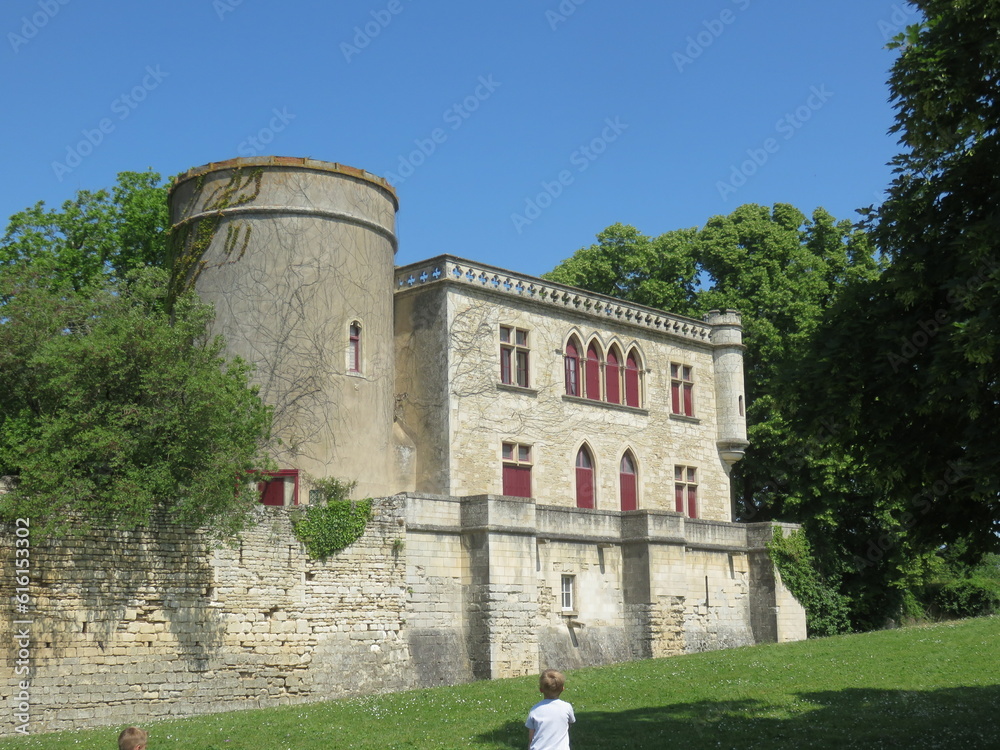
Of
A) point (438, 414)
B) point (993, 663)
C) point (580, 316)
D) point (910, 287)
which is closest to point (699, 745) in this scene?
point (910, 287)

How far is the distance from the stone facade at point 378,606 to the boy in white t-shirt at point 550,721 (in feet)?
39.4

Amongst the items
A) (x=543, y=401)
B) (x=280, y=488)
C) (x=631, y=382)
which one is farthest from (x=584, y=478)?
(x=280, y=488)

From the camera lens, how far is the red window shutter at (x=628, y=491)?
35.5 meters

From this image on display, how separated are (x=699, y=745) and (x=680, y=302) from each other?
29.7 meters

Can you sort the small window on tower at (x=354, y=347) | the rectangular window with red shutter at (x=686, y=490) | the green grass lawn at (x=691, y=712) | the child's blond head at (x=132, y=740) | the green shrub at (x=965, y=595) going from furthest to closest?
the green shrub at (x=965, y=595), the rectangular window with red shutter at (x=686, y=490), the small window on tower at (x=354, y=347), the green grass lawn at (x=691, y=712), the child's blond head at (x=132, y=740)

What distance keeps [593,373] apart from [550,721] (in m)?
25.4

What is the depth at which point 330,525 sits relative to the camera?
24.5m

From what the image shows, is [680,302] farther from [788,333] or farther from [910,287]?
[910,287]

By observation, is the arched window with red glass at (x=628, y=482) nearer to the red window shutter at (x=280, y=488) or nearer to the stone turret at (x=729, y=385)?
the stone turret at (x=729, y=385)

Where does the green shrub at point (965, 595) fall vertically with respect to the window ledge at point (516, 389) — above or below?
below

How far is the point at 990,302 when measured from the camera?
42.5 ft

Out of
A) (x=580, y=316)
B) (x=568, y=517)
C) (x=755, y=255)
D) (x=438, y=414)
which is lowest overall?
(x=568, y=517)

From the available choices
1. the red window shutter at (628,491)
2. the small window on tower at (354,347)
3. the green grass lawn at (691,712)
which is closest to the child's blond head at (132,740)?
the green grass lawn at (691,712)

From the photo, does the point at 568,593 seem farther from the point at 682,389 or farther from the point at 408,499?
the point at 682,389
